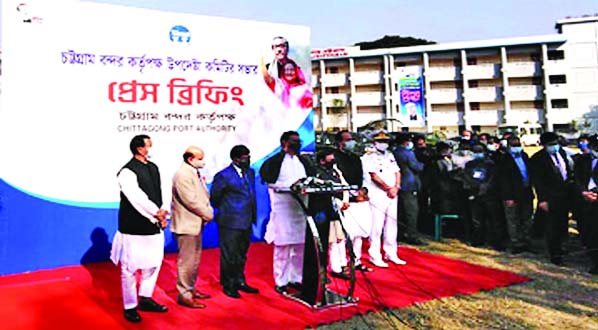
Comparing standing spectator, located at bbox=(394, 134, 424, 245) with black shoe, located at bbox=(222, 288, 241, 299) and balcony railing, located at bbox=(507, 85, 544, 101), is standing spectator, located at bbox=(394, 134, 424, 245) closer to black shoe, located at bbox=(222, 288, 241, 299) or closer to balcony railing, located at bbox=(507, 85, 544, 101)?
black shoe, located at bbox=(222, 288, 241, 299)

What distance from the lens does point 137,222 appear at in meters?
3.50

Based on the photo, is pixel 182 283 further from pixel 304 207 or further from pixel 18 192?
pixel 18 192

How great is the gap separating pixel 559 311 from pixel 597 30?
4032 centimetres

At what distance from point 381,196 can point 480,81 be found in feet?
111

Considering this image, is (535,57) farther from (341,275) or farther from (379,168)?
(341,275)

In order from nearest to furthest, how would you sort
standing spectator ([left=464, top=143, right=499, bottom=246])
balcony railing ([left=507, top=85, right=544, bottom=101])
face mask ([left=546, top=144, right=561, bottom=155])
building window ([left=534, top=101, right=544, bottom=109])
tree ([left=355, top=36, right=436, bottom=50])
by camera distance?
1. face mask ([left=546, top=144, right=561, bottom=155])
2. standing spectator ([left=464, top=143, right=499, bottom=246])
3. balcony railing ([left=507, top=85, right=544, bottom=101])
4. building window ([left=534, top=101, right=544, bottom=109])
5. tree ([left=355, top=36, right=436, bottom=50])

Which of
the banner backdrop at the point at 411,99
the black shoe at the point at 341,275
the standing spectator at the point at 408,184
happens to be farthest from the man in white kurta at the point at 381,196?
the banner backdrop at the point at 411,99

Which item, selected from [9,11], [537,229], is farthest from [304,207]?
[537,229]

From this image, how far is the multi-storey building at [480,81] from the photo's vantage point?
3434 cm

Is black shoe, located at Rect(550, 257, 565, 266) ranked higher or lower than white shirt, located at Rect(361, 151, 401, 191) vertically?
lower

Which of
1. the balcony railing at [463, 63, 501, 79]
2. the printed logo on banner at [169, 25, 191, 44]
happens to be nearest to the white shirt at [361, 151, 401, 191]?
the printed logo on banner at [169, 25, 191, 44]

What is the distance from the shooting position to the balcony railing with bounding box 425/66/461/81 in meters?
35.9

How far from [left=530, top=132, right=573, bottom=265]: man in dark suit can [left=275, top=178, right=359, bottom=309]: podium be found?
2691 mm

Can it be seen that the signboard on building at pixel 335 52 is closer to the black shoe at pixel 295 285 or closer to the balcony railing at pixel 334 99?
the balcony railing at pixel 334 99
